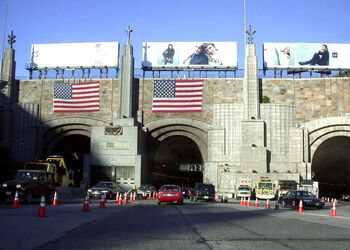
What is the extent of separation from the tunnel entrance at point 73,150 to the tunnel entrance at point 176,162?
10.7m

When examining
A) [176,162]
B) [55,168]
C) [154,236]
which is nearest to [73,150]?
[176,162]

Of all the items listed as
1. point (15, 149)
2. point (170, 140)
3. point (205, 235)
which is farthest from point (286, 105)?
point (205, 235)

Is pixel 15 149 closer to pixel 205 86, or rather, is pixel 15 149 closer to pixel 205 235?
pixel 205 86

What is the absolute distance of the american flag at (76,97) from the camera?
53531 millimetres

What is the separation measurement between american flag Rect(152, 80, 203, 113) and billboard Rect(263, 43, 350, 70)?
364 inches

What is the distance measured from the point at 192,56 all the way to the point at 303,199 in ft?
97.2

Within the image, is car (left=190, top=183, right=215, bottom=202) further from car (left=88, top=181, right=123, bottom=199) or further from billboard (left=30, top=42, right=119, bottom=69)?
billboard (left=30, top=42, right=119, bottom=69)

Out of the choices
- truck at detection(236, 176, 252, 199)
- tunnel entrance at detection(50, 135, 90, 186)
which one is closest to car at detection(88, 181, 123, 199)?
truck at detection(236, 176, 252, 199)

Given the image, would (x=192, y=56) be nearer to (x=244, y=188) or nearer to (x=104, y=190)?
(x=244, y=188)

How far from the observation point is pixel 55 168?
32719mm

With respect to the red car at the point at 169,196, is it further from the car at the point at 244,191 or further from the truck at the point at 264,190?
the truck at the point at 264,190

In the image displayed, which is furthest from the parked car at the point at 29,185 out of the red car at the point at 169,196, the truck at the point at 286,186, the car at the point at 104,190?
the truck at the point at 286,186

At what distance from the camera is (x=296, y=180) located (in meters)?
47.9

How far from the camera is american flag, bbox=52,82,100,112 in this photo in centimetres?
5353
